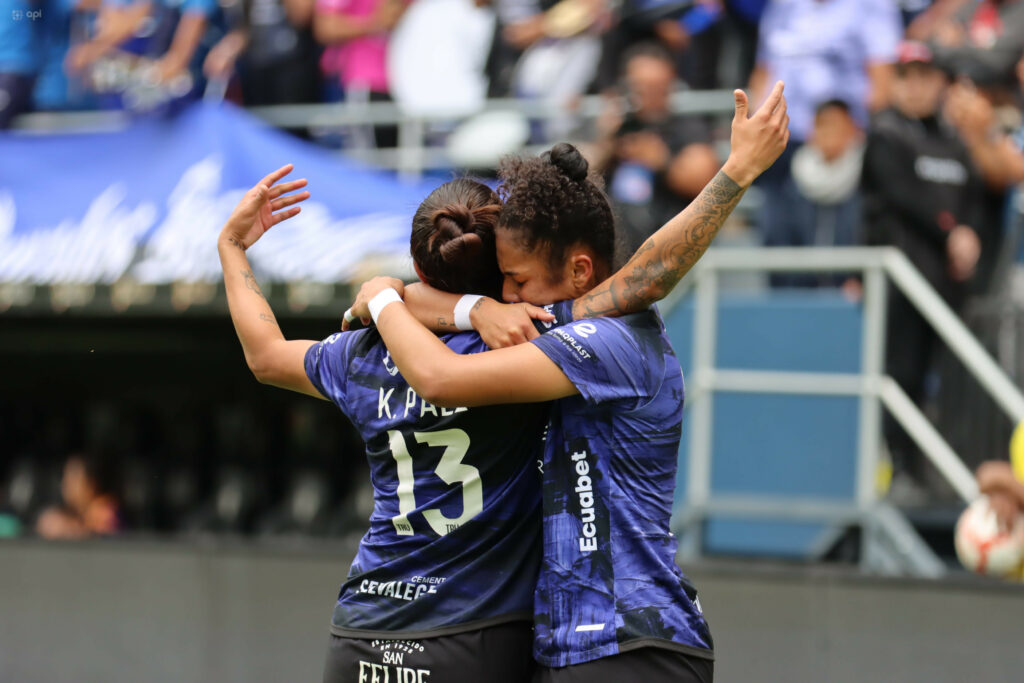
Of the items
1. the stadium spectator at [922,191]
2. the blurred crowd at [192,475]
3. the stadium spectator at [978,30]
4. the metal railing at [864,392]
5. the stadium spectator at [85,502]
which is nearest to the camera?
the metal railing at [864,392]

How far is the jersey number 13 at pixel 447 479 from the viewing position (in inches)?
Answer: 108

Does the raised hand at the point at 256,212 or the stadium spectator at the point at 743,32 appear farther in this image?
the stadium spectator at the point at 743,32

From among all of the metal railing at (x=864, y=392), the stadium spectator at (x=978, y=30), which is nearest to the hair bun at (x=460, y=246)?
the metal railing at (x=864, y=392)

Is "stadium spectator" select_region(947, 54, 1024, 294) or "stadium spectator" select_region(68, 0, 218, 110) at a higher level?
"stadium spectator" select_region(68, 0, 218, 110)

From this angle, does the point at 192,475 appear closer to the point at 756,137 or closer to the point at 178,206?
the point at 178,206

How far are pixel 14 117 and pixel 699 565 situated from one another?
612 cm

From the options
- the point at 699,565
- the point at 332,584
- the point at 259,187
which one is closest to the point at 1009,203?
the point at 699,565

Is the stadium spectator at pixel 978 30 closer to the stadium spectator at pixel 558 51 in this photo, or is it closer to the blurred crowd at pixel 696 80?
the blurred crowd at pixel 696 80

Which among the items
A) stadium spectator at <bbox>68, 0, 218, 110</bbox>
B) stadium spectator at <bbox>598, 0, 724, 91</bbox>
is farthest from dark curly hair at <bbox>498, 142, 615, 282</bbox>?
stadium spectator at <bbox>68, 0, 218, 110</bbox>

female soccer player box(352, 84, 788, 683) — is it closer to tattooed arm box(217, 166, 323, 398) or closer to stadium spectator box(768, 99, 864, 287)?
tattooed arm box(217, 166, 323, 398)

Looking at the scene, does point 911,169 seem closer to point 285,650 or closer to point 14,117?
point 285,650

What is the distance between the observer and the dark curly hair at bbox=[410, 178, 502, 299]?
9.02 feet

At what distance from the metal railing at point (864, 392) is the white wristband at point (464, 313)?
315 cm

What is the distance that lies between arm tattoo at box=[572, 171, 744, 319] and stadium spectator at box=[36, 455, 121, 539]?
636cm
